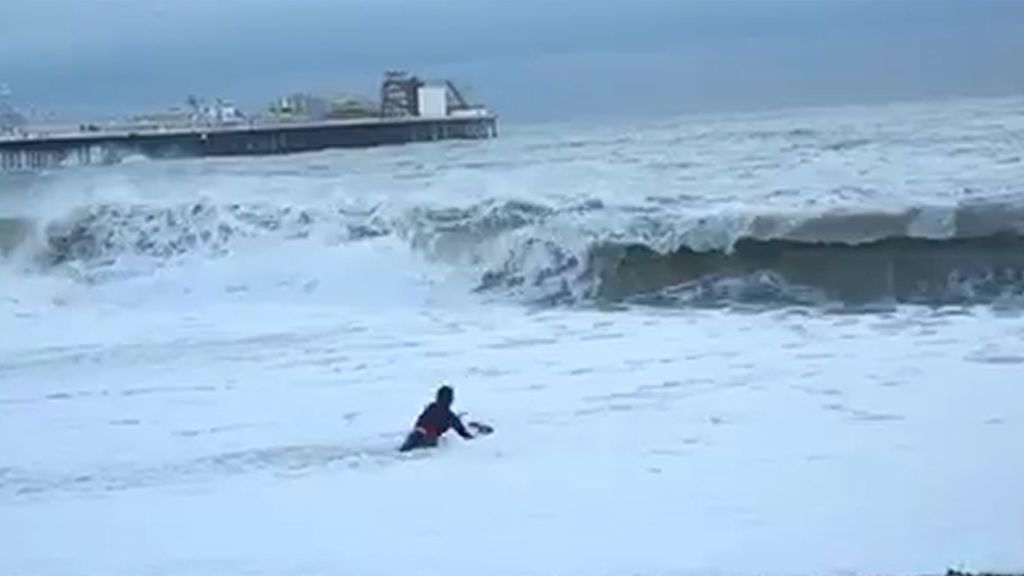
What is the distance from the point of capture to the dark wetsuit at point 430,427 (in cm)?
958

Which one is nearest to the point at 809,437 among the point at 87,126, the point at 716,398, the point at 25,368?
the point at 716,398

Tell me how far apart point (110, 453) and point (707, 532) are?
4122 mm

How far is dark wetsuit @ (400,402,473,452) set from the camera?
9578 mm

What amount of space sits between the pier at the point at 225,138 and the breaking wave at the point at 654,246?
118 ft

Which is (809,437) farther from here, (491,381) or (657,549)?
(491,381)

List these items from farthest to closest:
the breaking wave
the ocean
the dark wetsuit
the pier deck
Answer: the pier deck → the breaking wave → the dark wetsuit → the ocean

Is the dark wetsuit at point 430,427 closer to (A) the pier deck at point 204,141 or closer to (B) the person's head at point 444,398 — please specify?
(B) the person's head at point 444,398

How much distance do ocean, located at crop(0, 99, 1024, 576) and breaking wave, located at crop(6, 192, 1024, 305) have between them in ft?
0.22

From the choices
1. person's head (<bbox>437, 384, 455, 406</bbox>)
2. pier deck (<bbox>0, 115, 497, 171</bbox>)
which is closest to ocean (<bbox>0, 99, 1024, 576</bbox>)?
person's head (<bbox>437, 384, 455, 406</bbox>)

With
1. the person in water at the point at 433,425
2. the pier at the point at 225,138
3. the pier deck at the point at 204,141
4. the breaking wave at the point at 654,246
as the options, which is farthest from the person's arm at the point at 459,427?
the pier deck at the point at 204,141

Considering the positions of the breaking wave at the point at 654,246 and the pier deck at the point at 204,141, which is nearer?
the breaking wave at the point at 654,246

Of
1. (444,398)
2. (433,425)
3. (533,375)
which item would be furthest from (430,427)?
(533,375)

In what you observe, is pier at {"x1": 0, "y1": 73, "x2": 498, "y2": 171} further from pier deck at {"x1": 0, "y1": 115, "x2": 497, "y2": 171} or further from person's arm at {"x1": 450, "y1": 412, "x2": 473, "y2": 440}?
person's arm at {"x1": 450, "y1": 412, "x2": 473, "y2": 440}

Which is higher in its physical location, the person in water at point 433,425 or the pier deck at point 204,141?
the pier deck at point 204,141
